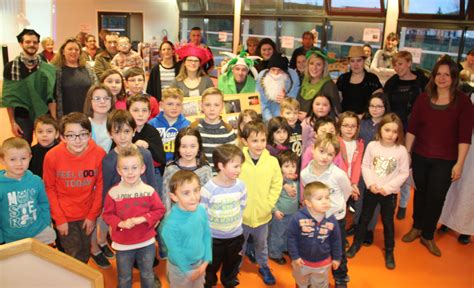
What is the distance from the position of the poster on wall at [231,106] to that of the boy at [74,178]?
1211mm

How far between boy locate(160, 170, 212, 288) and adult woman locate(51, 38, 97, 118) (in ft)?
7.06

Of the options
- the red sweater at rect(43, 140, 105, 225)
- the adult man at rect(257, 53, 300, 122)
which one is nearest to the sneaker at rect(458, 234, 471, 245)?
the adult man at rect(257, 53, 300, 122)

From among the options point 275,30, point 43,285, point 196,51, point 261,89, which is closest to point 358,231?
point 261,89

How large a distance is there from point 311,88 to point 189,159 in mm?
1855

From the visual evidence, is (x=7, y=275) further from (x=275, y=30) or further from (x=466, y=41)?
(x=275, y=30)

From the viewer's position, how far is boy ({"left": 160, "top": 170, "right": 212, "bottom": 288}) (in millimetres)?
2408

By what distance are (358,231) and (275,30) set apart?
742cm

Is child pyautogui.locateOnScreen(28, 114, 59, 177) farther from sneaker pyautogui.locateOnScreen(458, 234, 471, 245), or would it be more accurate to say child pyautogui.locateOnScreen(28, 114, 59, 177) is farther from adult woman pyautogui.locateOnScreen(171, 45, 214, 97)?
sneaker pyautogui.locateOnScreen(458, 234, 471, 245)

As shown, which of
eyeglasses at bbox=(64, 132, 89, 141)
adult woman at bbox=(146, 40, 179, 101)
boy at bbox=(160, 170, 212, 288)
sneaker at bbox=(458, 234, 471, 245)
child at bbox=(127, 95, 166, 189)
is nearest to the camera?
boy at bbox=(160, 170, 212, 288)

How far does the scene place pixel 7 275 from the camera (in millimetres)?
1528

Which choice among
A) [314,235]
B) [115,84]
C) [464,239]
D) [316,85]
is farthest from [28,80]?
[464,239]

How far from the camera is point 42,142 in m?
3.04

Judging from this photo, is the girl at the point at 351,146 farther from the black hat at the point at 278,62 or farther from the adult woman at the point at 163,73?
the adult woman at the point at 163,73

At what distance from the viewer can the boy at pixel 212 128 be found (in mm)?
3268
